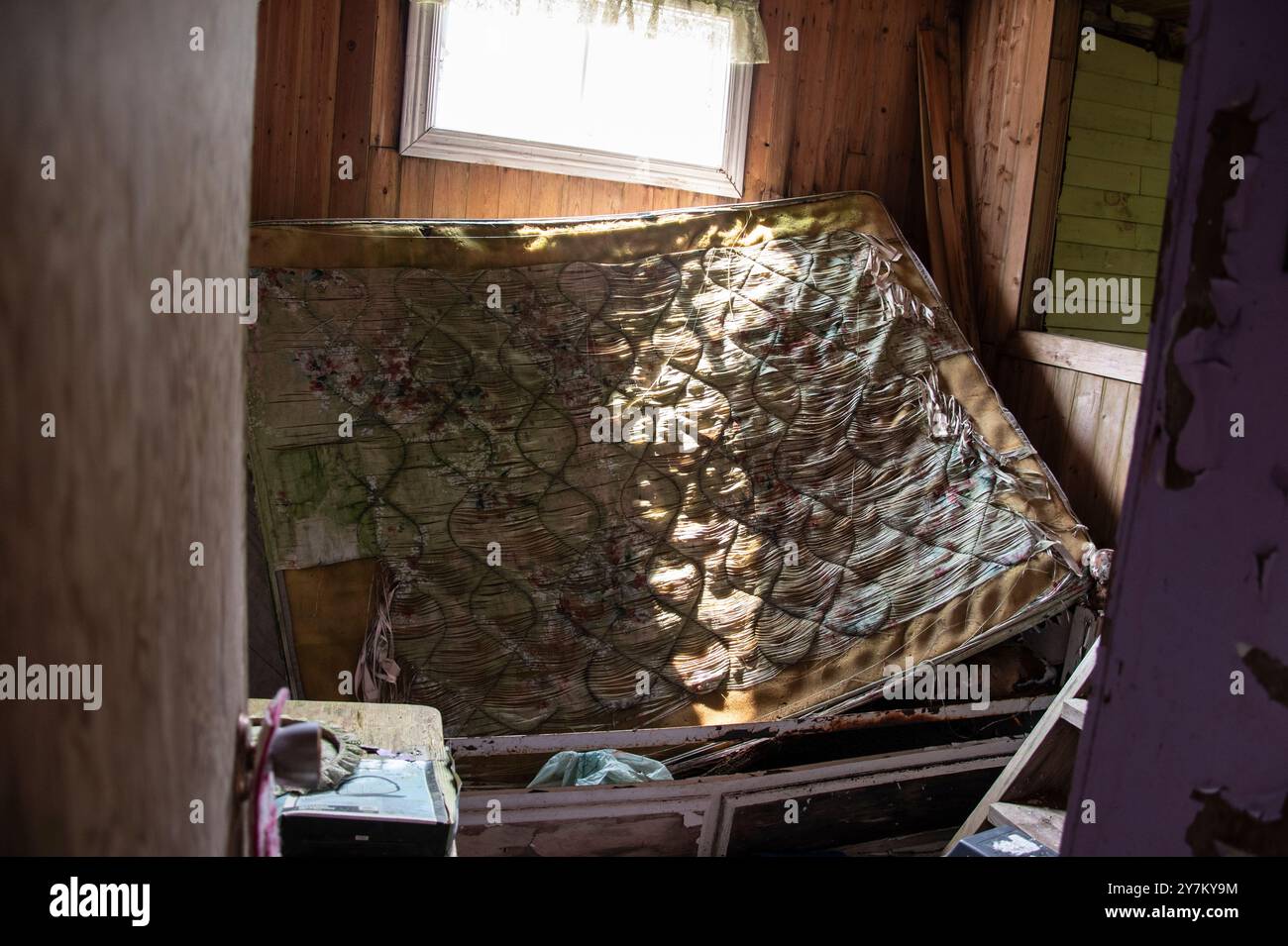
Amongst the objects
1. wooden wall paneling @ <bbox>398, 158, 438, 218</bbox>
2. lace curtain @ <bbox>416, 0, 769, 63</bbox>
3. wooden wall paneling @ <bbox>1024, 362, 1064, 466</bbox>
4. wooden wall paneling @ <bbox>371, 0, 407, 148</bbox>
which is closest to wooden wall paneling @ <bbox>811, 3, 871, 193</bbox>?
lace curtain @ <bbox>416, 0, 769, 63</bbox>

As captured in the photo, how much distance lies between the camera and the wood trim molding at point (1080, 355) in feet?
10.6

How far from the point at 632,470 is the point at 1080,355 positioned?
1.70m

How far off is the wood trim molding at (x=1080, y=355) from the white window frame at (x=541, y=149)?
4.03ft

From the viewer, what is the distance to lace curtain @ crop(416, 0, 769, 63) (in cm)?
357

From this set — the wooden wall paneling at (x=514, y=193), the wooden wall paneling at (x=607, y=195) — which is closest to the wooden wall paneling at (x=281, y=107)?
the wooden wall paneling at (x=514, y=193)

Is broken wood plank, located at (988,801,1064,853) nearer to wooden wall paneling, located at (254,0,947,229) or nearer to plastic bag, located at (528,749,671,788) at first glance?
plastic bag, located at (528,749,671,788)

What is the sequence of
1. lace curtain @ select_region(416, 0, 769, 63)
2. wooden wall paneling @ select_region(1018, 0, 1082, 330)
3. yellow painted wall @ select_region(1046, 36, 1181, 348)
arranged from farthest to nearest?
yellow painted wall @ select_region(1046, 36, 1181, 348), wooden wall paneling @ select_region(1018, 0, 1082, 330), lace curtain @ select_region(416, 0, 769, 63)

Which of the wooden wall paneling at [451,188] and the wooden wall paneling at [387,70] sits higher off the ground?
the wooden wall paneling at [387,70]

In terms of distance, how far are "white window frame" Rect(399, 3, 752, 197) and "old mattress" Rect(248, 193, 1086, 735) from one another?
1.63 ft

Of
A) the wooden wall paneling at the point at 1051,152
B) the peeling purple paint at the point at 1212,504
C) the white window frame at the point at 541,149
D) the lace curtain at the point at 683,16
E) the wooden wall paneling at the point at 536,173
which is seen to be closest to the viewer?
the peeling purple paint at the point at 1212,504

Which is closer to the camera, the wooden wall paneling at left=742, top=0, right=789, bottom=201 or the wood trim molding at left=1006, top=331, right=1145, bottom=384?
the wood trim molding at left=1006, top=331, right=1145, bottom=384

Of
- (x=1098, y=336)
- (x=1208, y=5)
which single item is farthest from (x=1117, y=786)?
(x=1098, y=336)

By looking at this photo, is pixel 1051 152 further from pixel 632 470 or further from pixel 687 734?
pixel 687 734

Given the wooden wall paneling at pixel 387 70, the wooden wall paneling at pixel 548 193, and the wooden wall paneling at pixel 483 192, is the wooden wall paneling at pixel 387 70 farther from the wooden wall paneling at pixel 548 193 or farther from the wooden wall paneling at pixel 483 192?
the wooden wall paneling at pixel 548 193
